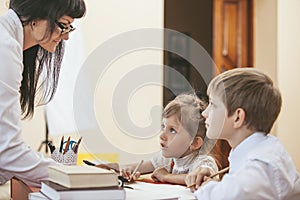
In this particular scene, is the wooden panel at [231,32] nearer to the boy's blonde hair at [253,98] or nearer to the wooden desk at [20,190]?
the wooden desk at [20,190]

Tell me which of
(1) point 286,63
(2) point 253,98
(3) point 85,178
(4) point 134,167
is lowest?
(1) point 286,63

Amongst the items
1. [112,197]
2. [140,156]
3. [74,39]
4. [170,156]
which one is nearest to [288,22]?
[74,39]

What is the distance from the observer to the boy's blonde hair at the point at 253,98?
960 mm

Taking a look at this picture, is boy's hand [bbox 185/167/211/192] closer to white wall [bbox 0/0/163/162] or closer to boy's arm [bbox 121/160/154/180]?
boy's arm [bbox 121/160/154/180]

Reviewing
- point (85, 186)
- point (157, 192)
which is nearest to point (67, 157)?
point (157, 192)

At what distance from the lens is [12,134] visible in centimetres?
108

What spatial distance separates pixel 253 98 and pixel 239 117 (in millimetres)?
46

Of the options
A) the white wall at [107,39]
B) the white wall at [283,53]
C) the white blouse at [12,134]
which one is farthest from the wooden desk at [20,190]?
the white wall at [283,53]

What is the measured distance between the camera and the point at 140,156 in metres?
1.78

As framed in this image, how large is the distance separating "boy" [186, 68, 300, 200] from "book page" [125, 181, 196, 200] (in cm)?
6

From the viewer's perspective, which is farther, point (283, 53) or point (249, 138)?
point (283, 53)

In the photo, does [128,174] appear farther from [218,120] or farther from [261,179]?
[261,179]

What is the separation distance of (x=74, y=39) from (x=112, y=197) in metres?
1.98

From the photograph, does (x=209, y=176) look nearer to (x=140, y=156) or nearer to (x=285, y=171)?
(x=285, y=171)
